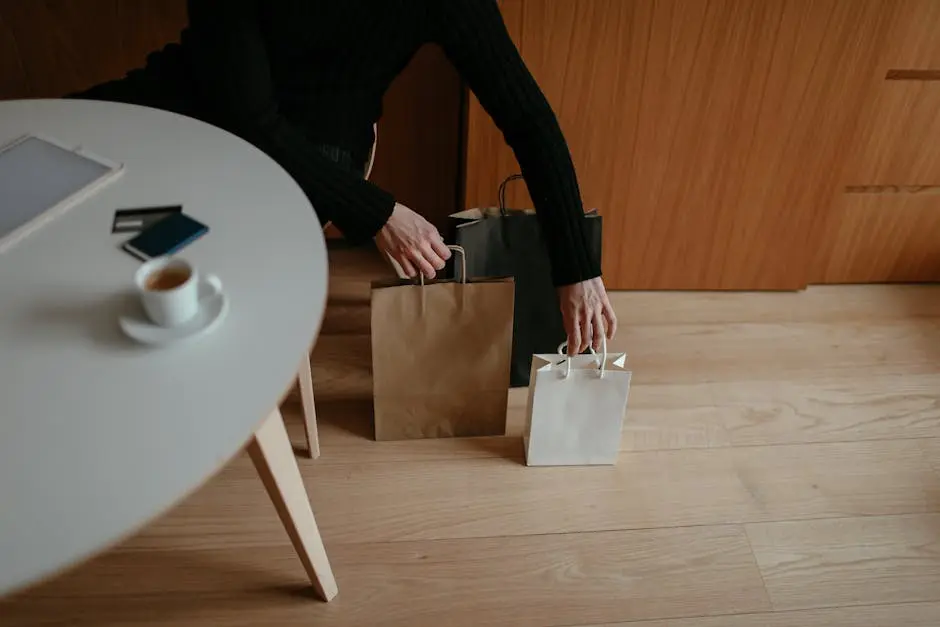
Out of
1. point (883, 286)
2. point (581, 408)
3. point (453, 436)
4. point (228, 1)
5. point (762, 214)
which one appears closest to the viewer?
point (228, 1)

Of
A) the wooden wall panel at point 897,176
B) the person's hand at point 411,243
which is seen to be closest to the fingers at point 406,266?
the person's hand at point 411,243

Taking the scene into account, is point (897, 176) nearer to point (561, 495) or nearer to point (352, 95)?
point (561, 495)

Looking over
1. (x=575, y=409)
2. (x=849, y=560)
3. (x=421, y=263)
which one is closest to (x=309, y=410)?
(x=421, y=263)

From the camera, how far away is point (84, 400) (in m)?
0.73

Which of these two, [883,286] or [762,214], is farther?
[883,286]

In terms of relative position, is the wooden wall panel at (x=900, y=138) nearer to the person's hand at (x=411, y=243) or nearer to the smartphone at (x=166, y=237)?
the person's hand at (x=411, y=243)

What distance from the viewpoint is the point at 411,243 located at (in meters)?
1.23

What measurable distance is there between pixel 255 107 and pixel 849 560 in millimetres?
1207

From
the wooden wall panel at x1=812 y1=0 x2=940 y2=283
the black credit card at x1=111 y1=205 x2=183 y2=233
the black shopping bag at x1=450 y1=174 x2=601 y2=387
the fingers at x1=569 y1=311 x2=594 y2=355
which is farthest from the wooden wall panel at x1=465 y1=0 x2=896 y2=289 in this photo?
the black credit card at x1=111 y1=205 x2=183 y2=233

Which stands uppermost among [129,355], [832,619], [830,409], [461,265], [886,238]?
[129,355]

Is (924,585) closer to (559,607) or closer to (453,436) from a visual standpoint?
(559,607)

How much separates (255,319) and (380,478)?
68 cm

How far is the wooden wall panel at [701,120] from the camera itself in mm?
1466

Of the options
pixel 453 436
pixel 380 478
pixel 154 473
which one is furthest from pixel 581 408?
pixel 154 473
